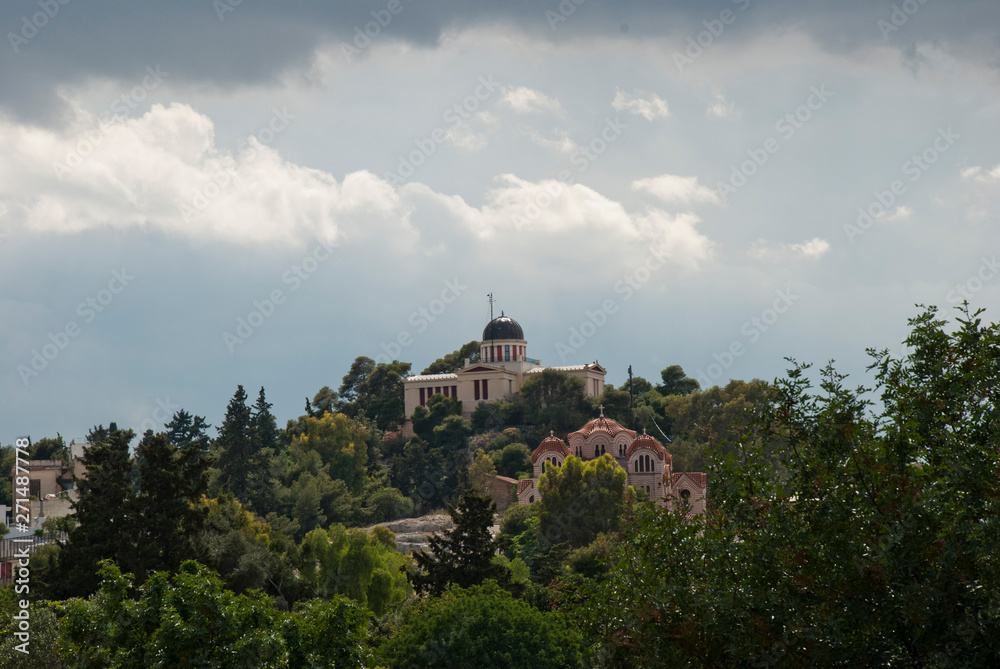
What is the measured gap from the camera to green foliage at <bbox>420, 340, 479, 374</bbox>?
79.8 m

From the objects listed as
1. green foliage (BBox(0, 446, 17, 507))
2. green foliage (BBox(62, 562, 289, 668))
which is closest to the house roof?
green foliage (BBox(0, 446, 17, 507))

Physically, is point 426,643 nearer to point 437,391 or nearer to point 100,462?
point 100,462

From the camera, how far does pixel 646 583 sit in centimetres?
1148

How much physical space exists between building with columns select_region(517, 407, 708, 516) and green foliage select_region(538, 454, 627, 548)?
4.72m

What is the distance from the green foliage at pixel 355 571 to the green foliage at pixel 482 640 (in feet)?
45.4

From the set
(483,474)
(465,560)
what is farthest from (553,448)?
(465,560)

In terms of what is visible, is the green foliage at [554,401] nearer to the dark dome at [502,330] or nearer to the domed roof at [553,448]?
the dark dome at [502,330]

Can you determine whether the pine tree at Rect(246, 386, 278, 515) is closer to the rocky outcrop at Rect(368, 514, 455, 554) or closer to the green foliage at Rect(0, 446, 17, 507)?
the rocky outcrop at Rect(368, 514, 455, 554)

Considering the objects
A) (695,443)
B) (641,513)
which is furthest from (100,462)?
(695,443)

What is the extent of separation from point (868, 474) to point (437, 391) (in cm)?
6559

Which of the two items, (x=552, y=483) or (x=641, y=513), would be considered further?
(x=552, y=483)

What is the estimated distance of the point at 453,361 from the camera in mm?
80625

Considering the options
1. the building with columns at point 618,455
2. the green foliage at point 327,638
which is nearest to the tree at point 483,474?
the building with columns at point 618,455

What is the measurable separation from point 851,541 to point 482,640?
40.5 feet
